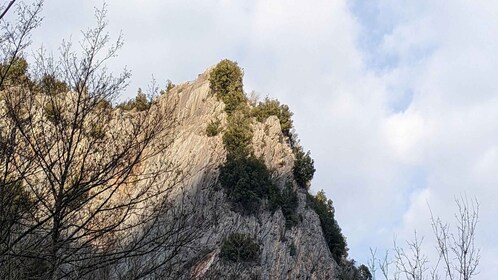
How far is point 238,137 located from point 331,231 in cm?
838

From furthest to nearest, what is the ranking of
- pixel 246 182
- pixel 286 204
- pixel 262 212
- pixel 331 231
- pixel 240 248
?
1. pixel 331 231
2. pixel 286 204
3. pixel 246 182
4. pixel 262 212
5. pixel 240 248

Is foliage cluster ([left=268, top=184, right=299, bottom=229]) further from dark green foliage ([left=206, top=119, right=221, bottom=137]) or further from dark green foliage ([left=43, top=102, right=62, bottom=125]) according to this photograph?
dark green foliage ([left=43, top=102, right=62, bottom=125])

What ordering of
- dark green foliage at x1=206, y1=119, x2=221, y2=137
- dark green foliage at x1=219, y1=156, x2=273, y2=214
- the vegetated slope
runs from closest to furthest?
the vegetated slope
dark green foliage at x1=219, y1=156, x2=273, y2=214
dark green foliage at x1=206, y1=119, x2=221, y2=137

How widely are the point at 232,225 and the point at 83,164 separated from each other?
22.7 m

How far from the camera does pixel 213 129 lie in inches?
1364

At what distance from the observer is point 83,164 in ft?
22.6

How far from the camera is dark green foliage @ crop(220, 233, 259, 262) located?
2620cm

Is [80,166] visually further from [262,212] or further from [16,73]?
[262,212]

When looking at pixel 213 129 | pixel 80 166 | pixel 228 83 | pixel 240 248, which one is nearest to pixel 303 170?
pixel 213 129

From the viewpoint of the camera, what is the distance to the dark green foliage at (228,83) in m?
37.0

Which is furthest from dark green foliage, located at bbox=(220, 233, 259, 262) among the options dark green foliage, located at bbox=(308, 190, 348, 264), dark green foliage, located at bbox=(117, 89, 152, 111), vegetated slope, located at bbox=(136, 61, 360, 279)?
dark green foliage, located at bbox=(117, 89, 152, 111)

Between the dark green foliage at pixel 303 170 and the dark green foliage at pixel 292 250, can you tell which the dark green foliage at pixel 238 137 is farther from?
the dark green foliage at pixel 292 250

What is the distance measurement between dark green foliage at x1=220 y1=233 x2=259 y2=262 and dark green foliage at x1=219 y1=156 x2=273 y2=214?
292 cm

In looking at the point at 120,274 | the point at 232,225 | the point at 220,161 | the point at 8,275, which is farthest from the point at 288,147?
the point at 8,275
